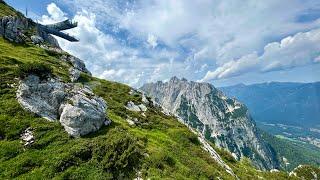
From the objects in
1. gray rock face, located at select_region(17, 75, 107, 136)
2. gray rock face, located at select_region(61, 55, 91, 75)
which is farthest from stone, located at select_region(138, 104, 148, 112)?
gray rock face, located at select_region(61, 55, 91, 75)

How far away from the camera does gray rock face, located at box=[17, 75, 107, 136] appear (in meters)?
40.7

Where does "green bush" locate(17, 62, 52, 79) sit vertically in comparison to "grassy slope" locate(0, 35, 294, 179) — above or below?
above

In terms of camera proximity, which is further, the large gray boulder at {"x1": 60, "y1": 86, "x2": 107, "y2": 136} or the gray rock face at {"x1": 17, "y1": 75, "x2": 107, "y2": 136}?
the gray rock face at {"x1": 17, "y1": 75, "x2": 107, "y2": 136}

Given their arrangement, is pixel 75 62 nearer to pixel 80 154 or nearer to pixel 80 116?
pixel 80 116

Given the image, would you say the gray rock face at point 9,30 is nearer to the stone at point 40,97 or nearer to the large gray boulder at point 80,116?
the stone at point 40,97

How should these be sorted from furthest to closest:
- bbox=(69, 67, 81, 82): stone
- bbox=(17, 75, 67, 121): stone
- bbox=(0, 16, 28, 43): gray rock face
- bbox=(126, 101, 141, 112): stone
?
bbox=(0, 16, 28, 43): gray rock face → bbox=(69, 67, 81, 82): stone → bbox=(126, 101, 141, 112): stone → bbox=(17, 75, 67, 121): stone

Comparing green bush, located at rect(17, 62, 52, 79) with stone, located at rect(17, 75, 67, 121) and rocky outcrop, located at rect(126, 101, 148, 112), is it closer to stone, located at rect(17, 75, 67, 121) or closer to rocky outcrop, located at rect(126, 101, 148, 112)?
stone, located at rect(17, 75, 67, 121)

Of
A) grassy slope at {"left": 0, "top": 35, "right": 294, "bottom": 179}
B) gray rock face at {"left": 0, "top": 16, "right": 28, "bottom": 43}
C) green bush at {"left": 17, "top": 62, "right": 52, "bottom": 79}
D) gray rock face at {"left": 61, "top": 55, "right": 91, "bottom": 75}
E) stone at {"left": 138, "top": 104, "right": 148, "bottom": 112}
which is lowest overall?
grassy slope at {"left": 0, "top": 35, "right": 294, "bottom": 179}

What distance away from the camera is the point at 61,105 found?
4297cm

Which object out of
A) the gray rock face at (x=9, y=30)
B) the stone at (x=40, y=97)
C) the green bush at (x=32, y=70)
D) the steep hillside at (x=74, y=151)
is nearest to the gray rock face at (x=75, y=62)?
the gray rock face at (x=9, y=30)

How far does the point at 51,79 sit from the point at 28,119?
9.47m

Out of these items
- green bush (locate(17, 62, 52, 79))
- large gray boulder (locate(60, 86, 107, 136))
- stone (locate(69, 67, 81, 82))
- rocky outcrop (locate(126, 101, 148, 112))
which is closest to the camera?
large gray boulder (locate(60, 86, 107, 136))

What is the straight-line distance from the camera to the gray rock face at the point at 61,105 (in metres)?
40.7

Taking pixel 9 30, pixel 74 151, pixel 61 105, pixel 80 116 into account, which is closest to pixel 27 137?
pixel 74 151
